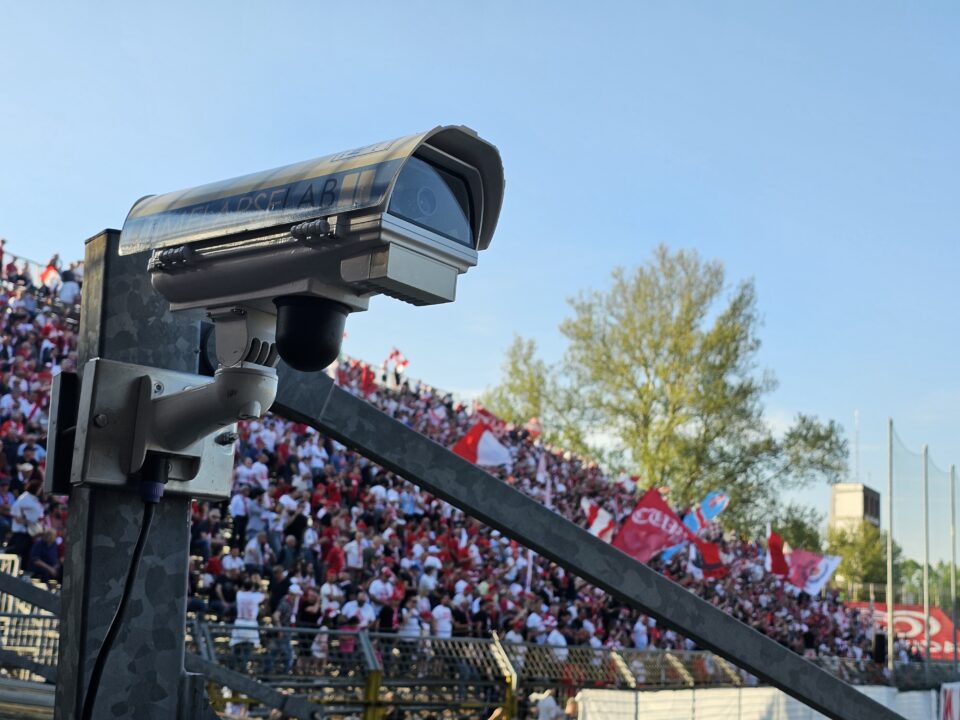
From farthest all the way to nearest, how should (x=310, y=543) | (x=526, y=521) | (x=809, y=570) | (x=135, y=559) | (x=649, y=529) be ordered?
1. (x=809, y=570)
2. (x=649, y=529)
3. (x=310, y=543)
4. (x=526, y=521)
5. (x=135, y=559)

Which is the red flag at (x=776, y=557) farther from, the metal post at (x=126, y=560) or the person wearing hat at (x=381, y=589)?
the metal post at (x=126, y=560)

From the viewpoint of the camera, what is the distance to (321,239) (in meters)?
1.47

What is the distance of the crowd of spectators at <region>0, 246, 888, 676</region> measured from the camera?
552 inches

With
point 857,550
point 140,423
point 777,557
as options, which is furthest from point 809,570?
point 857,550

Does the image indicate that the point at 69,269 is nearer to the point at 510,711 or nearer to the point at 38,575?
the point at 38,575

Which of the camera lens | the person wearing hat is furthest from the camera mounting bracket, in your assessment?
the person wearing hat

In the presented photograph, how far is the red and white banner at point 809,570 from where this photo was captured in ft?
103

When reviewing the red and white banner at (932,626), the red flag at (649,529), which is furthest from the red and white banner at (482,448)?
the red and white banner at (932,626)

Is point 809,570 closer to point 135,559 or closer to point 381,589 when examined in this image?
point 381,589

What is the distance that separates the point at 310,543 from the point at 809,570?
19359 mm

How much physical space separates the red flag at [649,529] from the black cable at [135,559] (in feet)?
60.9

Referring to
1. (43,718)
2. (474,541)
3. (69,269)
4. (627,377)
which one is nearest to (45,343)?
(69,269)

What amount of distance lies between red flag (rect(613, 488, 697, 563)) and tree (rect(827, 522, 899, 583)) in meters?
56.9

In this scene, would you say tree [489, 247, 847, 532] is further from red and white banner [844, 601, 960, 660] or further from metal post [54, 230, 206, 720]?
metal post [54, 230, 206, 720]
